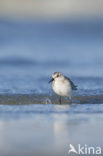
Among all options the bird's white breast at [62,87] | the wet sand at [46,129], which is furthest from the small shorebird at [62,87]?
the wet sand at [46,129]

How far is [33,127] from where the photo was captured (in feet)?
23.5

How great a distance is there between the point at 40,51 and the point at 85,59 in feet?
12.3

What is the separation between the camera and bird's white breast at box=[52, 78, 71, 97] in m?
11.0

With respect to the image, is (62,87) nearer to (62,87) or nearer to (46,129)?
(62,87)

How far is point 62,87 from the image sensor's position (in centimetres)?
1098

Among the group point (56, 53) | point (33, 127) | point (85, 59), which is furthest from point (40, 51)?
point (33, 127)

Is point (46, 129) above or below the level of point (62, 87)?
below

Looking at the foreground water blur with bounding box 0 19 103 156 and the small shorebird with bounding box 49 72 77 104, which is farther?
the small shorebird with bounding box 49 72 77 104

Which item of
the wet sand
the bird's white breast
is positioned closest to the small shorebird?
the bird's white breast

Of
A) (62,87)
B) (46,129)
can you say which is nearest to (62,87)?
(62,87)

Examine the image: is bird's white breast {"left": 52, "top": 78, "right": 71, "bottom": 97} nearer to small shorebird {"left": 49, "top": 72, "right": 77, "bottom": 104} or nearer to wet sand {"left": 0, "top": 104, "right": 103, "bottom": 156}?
small shorebird {"left": 49, "top": 72, "right": 77, "bottom": 104}

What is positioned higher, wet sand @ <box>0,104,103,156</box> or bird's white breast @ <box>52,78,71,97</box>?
bird's white breast @ <box>52,78,71,97</box>

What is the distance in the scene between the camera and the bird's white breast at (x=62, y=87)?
11.0 m

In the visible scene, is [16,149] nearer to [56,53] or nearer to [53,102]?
[53,102]
